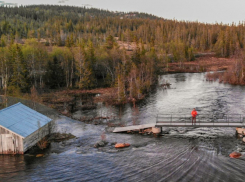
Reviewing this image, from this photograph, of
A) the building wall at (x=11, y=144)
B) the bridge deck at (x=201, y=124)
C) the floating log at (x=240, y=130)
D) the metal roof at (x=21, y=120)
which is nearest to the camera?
the building wall at (x=11, y=144)

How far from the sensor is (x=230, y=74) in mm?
77812

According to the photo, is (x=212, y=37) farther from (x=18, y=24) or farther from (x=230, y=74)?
(x=18, y=24)

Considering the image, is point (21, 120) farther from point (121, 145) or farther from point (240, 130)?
point (240, 130)

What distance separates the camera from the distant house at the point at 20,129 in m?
27.2

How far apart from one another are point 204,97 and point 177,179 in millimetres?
→ 37621

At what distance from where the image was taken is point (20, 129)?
28.1 m

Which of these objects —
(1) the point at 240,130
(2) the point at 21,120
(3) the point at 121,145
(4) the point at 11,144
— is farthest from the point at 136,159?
(1) the point at 240,130

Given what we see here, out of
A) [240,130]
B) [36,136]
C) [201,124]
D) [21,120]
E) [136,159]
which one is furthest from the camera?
[201,124]

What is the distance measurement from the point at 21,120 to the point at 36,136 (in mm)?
2493

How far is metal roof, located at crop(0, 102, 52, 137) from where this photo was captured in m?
27.8

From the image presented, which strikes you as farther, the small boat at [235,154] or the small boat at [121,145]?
the small boat at [121,145]

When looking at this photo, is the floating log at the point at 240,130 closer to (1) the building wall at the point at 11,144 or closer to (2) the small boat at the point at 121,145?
(2) the small boat at the point at 121,145

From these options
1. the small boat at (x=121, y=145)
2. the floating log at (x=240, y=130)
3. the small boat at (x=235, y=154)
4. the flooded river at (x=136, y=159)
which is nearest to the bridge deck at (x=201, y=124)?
the floating log at (x=240, y=130)


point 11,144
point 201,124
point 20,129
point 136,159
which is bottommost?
point 136,159
